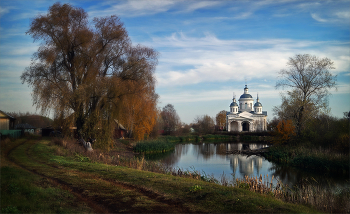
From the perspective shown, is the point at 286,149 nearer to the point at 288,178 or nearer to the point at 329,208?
the point at 288,178

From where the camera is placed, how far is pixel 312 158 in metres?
20.5

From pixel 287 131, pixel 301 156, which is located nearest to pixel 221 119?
pixel 287 131

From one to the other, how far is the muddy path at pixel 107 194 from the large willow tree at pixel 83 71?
9.78 m

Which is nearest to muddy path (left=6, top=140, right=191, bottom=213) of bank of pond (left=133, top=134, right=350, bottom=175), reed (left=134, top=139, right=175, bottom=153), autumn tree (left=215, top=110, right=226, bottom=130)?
bank of pond (left=133, top=134, right=350, bottom=175)

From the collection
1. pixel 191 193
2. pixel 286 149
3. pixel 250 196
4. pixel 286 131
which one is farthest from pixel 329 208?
pixel 286 131

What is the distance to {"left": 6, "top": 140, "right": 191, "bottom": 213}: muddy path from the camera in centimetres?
668

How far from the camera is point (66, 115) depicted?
65.7 feet

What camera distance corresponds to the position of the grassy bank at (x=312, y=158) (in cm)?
1842

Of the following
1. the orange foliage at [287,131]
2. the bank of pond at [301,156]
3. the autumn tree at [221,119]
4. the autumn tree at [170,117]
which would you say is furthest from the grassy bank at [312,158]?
the autumn tree at [221,119]

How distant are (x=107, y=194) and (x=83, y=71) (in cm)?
1556

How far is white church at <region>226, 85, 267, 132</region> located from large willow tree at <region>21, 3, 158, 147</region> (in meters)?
56.9

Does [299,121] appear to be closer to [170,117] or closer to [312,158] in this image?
[312,158]

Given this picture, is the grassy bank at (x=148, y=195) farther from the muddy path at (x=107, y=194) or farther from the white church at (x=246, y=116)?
the white church at (x=246, y=116)

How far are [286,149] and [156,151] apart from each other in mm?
13909
